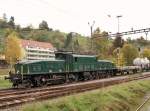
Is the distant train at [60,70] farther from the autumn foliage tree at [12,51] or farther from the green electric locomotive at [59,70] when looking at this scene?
the autumn foliage tree at [12,51]

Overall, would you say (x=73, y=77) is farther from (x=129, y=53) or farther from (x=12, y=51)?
(x=129, y=53)

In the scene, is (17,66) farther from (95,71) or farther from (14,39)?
(14,39)

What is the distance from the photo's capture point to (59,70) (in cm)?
3853

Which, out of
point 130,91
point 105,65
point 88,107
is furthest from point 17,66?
point 105,65

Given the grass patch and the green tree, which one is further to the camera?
the green tree

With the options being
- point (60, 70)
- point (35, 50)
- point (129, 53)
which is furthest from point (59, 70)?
point (35, 50)

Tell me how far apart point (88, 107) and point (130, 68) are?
145ft

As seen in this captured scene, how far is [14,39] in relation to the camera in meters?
97.9

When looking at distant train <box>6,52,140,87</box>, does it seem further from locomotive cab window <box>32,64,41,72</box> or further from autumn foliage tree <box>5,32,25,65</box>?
autumn foliage tree <box>5,32,25,65</box>

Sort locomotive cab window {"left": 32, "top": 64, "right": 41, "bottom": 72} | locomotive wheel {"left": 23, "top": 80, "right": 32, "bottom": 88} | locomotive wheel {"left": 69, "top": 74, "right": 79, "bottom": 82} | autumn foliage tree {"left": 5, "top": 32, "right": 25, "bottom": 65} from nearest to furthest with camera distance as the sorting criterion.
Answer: locomotive wheel {"left": 23, "top": 80, "right": 32, "bottom": 88}, locomotive cab window {"left": 32, "top": 64, "right": 41, "bottom": 72}, locomotive wheel {"left": 69, "top": 74, "right": 79, "bottom": 82}, autumn foliage tree {"left": 5, "top": 32, "right": 25, "bottom": 65}

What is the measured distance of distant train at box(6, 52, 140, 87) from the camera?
3369 centimetres

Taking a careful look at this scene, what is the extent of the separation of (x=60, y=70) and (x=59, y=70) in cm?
24

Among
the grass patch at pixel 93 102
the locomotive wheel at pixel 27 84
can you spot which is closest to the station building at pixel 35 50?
the locomotive wheel at pixel 27 84

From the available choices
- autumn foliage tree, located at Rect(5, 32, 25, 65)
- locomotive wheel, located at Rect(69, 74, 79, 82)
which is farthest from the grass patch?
autumn foliage tree, located at Rect(5, 32, 25, 65)
